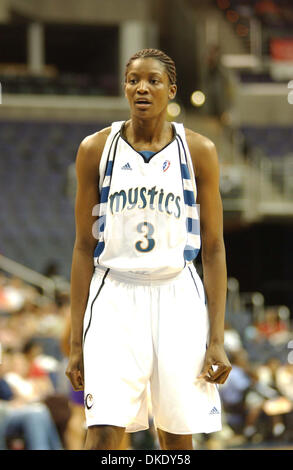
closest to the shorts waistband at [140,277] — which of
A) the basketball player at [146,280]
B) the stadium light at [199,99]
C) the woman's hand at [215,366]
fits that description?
the basketball player at [146,280]

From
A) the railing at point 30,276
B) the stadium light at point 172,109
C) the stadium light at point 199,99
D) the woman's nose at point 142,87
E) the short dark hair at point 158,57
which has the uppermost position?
the stadium light at point 199,99

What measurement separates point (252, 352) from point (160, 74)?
24.2ft

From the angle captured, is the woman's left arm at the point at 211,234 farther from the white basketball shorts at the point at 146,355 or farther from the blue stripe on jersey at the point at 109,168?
the blue stripe on jersey at the point at 109,168

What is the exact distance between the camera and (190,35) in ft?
48.1

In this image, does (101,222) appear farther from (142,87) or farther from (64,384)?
(64,384)

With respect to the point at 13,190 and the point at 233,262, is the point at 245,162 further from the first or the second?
the point at 13,190

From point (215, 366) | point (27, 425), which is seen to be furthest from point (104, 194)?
point (27, 425)

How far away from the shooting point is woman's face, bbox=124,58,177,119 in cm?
262

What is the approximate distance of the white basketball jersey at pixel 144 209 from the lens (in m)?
2.63

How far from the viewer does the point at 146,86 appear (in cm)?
261

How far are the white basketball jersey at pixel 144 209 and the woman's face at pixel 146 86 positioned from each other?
120 mm

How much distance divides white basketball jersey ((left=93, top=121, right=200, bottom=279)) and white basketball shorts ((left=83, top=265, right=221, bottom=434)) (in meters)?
0.07

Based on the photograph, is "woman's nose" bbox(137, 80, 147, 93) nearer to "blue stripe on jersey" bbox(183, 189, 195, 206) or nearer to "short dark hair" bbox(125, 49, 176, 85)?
"short dark hair" bbox(125, 49, 176, 85)

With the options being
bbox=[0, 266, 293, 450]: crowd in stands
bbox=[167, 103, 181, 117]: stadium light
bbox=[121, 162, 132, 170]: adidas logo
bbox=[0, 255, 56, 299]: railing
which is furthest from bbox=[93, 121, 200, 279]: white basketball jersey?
bbox=[0, 255, 56, 299]: railing
